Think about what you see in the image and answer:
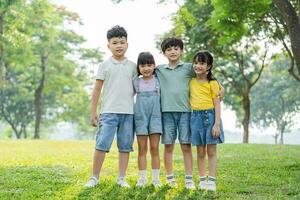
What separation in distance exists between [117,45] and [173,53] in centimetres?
77

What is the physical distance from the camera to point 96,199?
5906mm

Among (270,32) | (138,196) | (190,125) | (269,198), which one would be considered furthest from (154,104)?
(270,32)

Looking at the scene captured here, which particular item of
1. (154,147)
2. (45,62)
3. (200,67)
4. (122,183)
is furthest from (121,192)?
(45,62)

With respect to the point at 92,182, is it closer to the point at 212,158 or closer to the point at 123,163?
the point at 123,163

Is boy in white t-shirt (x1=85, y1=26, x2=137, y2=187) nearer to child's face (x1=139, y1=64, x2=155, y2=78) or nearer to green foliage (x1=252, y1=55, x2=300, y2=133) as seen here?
child's face (x1=139, y1=64, x2=155, y2=78)

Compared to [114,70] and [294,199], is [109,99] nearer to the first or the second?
[114,70]

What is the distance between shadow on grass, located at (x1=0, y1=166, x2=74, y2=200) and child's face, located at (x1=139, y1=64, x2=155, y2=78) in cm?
189

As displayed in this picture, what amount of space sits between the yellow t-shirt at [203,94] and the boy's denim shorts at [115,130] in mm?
890

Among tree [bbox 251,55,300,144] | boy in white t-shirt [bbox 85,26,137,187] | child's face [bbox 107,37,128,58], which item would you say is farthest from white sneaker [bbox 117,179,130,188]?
tree [bbox 251,55,300,144]

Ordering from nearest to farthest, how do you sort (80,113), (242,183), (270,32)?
1. (242,183)
2. (270,32)
3. (80,113)

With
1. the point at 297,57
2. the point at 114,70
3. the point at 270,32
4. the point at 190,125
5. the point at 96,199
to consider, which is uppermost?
the point at 270,32

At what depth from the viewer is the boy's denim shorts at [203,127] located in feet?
21.7

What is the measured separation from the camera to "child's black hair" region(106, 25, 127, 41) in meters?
6.87

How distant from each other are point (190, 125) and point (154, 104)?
55 cm
